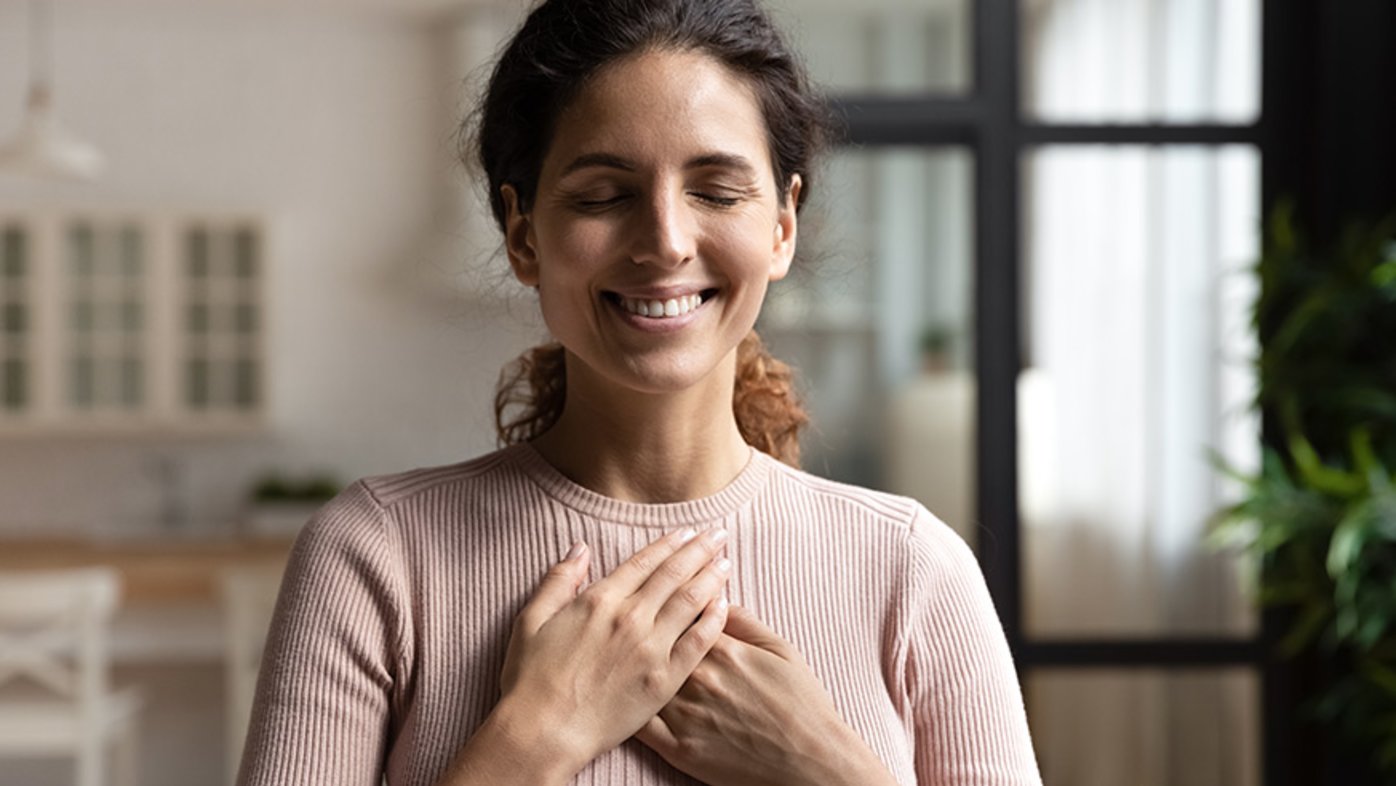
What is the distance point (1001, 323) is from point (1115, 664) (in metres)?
0.80

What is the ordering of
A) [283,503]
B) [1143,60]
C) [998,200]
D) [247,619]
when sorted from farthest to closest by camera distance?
[283,503] < [247,619] < [1143,60] < [998,200]

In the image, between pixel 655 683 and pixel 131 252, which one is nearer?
pixel 655 683

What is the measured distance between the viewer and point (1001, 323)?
11.7 feet

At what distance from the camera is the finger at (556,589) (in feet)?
3.26

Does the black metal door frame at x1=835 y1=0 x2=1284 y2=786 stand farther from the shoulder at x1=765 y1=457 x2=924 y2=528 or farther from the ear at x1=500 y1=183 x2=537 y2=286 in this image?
the ear at x1=500 y1=183 x2=537 y2=286

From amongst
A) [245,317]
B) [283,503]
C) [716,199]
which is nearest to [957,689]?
[716,199]

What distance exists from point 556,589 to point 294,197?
565 centimetres

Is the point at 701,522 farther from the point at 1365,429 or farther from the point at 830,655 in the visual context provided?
the point at 1365,429

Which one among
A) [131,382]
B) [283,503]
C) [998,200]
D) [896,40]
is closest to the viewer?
[998,200]

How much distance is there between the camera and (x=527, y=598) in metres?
1.03

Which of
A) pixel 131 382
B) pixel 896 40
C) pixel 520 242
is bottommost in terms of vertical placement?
pixel 131 382

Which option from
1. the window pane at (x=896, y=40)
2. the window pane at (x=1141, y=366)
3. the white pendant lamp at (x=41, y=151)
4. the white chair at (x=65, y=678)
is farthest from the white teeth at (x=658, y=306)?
the white pendant lamp at (x=41, y=151)

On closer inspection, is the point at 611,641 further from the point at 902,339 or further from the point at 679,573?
the point at 902,339

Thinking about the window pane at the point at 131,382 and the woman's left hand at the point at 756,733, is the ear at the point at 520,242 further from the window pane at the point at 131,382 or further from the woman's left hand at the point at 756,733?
the window pane at the point at 131,382
